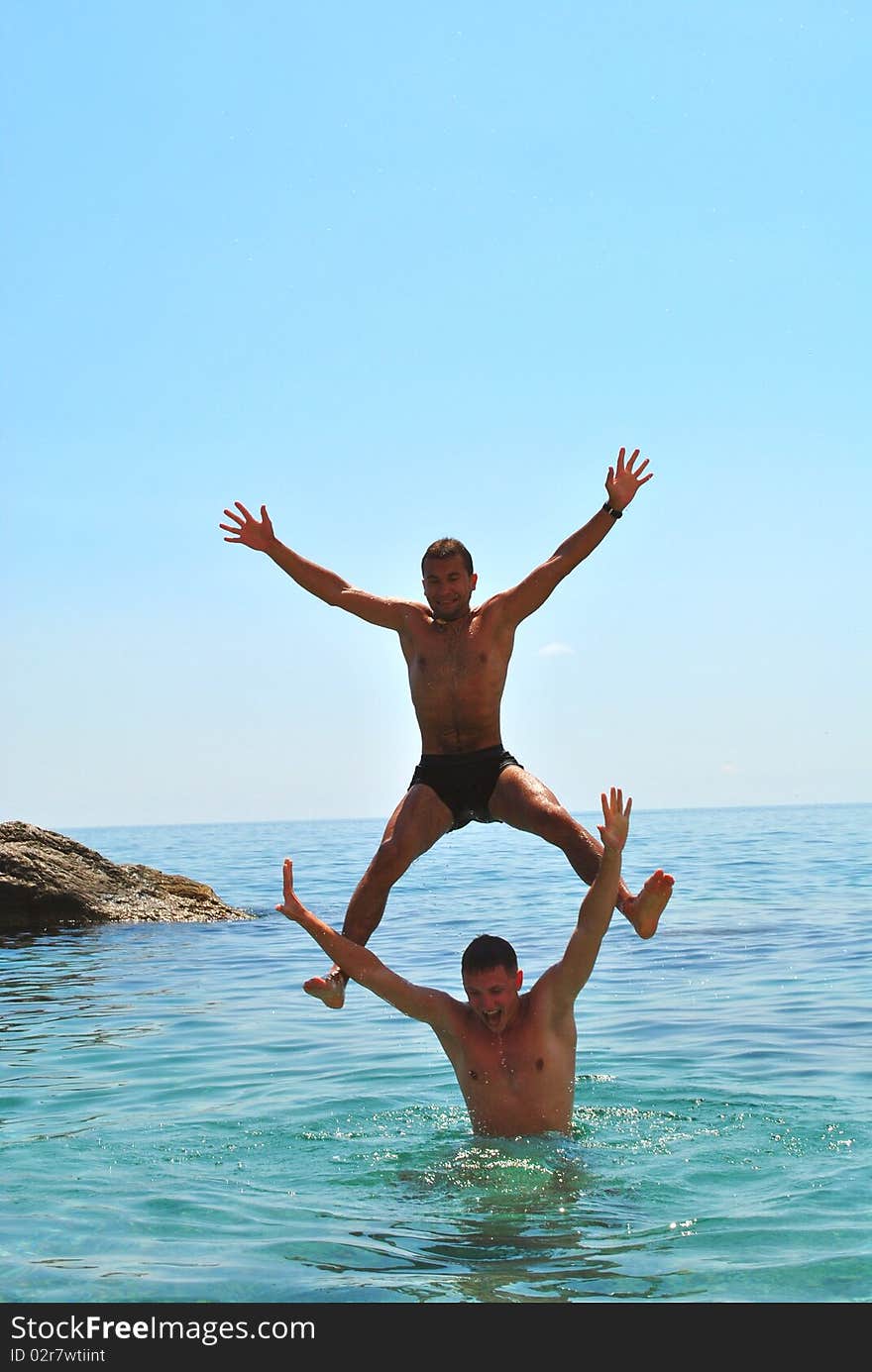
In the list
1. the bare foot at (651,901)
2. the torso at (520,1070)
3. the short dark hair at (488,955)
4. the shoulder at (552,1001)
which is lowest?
the torso at (520,1070)

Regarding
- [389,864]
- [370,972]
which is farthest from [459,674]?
[370,972]

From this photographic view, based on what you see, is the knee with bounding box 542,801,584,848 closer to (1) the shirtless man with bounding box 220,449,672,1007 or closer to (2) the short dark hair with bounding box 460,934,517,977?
(1) the shirtless man with bounding box 220,449,672,1007

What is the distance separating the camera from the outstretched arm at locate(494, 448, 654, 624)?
8391 millimetres

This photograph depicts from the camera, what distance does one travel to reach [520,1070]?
8.38 m

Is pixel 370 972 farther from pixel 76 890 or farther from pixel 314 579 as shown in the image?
pixel 76 890

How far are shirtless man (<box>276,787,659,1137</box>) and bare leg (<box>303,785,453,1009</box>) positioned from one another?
0.33 meters

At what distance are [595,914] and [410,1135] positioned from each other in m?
2.76

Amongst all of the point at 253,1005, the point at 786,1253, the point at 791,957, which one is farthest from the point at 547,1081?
the point at 791,957

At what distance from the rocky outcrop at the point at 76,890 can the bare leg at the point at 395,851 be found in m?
12.0

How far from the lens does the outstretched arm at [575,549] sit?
839 cm

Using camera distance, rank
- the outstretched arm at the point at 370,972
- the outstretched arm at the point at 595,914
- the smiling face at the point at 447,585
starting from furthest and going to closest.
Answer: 1. the smiling face at the point at 447,585
2. the outstretched arm at the point at 370,972
3. the outstretched arm at the point at 595,914

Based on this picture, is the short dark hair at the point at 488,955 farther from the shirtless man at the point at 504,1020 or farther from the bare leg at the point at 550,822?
the bare leg at the point at 550,822

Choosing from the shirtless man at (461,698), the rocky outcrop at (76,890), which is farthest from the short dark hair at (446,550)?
the rocky outcrop at (76,890)

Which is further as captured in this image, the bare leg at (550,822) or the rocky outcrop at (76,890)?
the rocky outcrop at (76,890)
